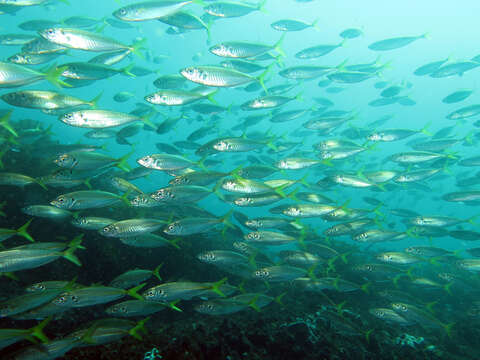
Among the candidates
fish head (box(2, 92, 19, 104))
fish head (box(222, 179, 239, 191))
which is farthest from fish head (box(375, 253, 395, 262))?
fish head (box(2, 92, 19, 104))

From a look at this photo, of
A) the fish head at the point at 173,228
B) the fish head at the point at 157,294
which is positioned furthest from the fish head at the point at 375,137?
the fish head at the point at 157,294

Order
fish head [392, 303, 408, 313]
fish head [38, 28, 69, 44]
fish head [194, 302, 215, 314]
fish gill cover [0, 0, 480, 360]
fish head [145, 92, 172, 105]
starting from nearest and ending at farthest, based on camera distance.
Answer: fish gill cover [0, 0, 480, 360]
fish head [194, 302, 215, 314]
fish head [38, 28, 69, 44]
fish head [392, 303, 408, 313]
fish head [145, 92, 172, 105]

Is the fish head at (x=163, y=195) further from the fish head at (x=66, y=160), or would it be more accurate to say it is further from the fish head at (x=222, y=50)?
the fish head at (x=222, y=50)

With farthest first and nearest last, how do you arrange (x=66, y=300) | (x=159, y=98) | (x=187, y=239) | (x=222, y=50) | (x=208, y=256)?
1. (x=187, y=239)
2. (x=159, y=98)
3. (x=222, y=50)
4. (x=208, y=256)
5. (x=66, y=300)

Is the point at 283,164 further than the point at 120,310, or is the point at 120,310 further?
the point at 283,164

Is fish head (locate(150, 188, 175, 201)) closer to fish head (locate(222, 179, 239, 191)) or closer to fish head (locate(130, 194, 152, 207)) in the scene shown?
fish head (locate(130, 194, 152, 207))

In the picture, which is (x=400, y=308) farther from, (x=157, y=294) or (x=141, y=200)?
(x=141, y=200)

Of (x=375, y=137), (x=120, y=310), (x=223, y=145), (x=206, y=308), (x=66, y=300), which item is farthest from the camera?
(x=375, y=137)

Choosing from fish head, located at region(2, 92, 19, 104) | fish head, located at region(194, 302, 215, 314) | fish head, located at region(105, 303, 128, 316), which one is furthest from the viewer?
fish head, located at region(2, 92, 19, 104)

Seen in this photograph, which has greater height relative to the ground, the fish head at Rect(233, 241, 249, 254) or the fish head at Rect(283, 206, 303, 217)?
the fish head at Rect(283, 206, 303, 217)

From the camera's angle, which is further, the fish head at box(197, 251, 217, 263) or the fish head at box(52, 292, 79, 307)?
the fish head at box(197, 251, 217, 263)

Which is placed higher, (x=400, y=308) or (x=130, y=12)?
(x=130, y=12)

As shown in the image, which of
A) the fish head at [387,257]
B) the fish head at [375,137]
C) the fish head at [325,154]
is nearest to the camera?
the fish head at [387,257]

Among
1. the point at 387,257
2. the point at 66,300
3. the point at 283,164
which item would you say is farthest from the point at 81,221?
the point at 387,257
